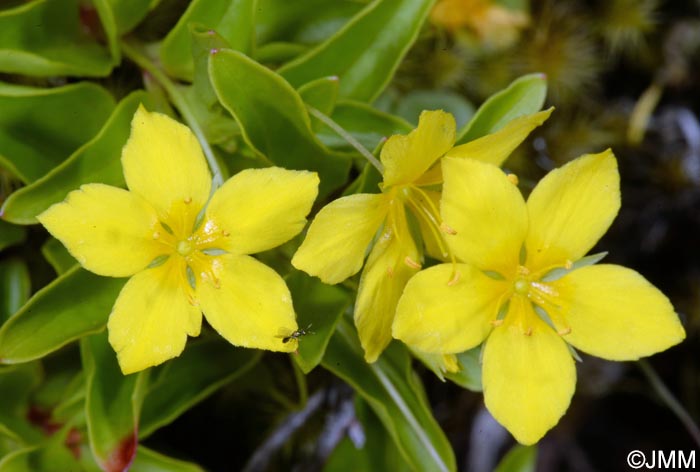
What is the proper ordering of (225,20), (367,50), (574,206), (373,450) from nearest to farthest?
(574,206) → (225,20) → (367,50) → (373,450)

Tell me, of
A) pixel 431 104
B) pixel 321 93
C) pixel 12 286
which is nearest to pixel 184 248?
pixel 321 93

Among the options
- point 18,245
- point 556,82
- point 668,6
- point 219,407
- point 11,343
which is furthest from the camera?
point 668,6

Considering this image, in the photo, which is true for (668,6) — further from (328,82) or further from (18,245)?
(18,245)

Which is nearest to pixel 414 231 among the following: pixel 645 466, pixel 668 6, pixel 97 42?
pixel 97 42

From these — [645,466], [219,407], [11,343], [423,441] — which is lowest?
[645,466]

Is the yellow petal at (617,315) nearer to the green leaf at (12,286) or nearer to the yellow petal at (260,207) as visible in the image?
the yellow petal at (260,207)

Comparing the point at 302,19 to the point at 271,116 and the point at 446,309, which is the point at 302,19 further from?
the point at 446,309
